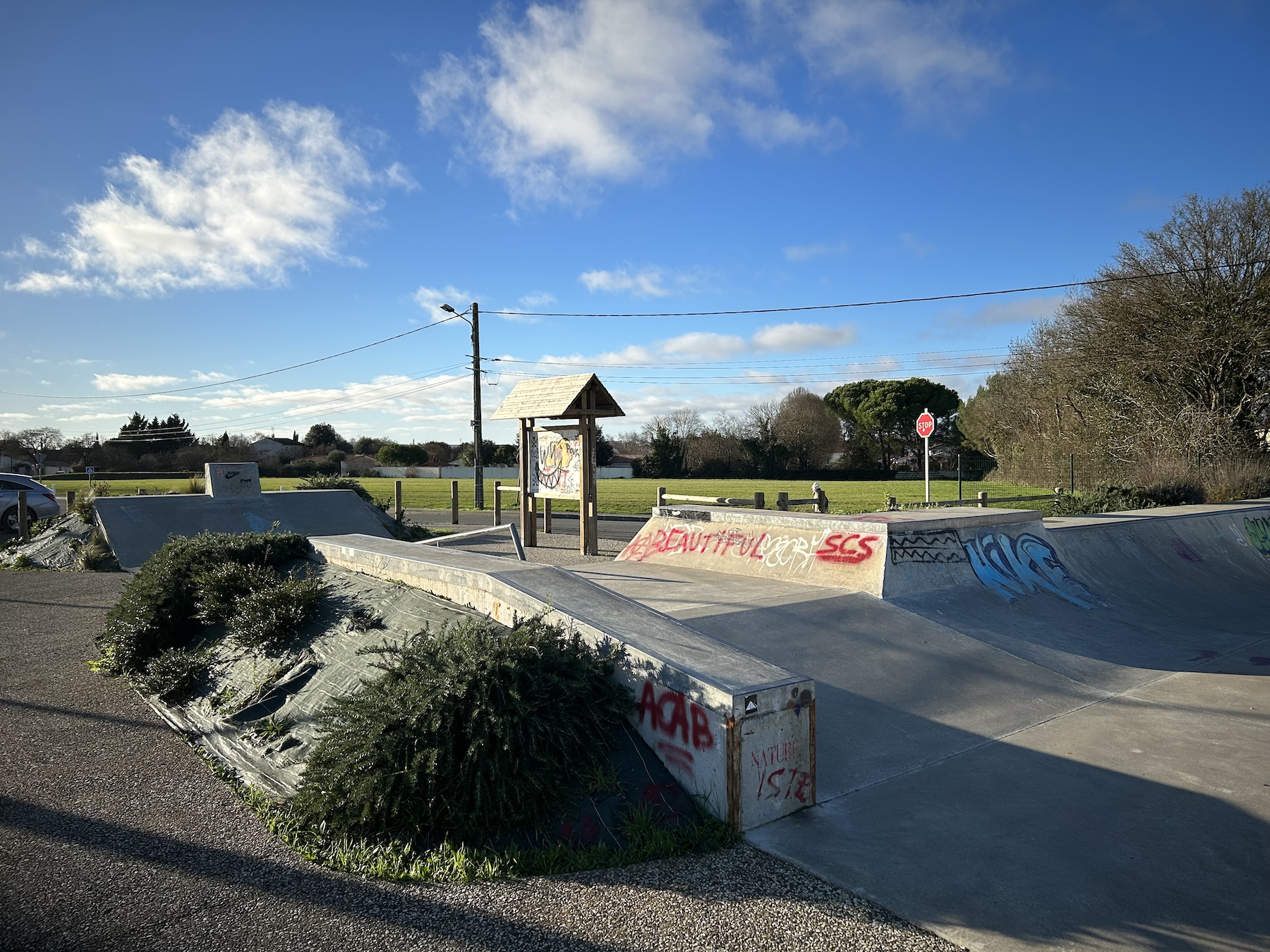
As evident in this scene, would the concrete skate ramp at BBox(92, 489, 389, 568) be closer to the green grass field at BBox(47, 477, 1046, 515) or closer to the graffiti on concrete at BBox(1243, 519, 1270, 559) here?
the green grass field at BBox(47, 477, 1046, 515)

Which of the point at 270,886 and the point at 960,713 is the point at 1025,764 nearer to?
the point at 960,713

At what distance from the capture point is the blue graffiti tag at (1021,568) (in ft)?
29.8

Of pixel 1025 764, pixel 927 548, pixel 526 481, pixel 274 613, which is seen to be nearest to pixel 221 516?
pixel 526 481

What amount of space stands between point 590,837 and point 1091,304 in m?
29.9

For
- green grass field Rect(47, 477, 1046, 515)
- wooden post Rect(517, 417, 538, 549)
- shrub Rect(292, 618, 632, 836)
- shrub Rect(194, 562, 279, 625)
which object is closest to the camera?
shrub Rect(292, 618, 632, 836)

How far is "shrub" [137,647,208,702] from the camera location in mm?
6605

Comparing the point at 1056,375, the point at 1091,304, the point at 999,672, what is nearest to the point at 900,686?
the point at 999,672

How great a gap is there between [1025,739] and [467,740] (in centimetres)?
384

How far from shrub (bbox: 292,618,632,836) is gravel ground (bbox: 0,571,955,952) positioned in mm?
375

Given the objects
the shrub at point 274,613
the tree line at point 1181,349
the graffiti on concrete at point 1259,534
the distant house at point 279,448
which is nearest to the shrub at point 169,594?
the shrub at point 274,613

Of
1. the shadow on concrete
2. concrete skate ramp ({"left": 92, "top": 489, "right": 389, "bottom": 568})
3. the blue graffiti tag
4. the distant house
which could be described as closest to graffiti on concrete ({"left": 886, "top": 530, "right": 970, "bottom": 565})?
the blue graffiti tag

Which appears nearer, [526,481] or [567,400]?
[567,400]

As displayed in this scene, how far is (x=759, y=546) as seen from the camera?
388 inches

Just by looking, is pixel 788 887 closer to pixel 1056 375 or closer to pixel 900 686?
pixel 900 686
